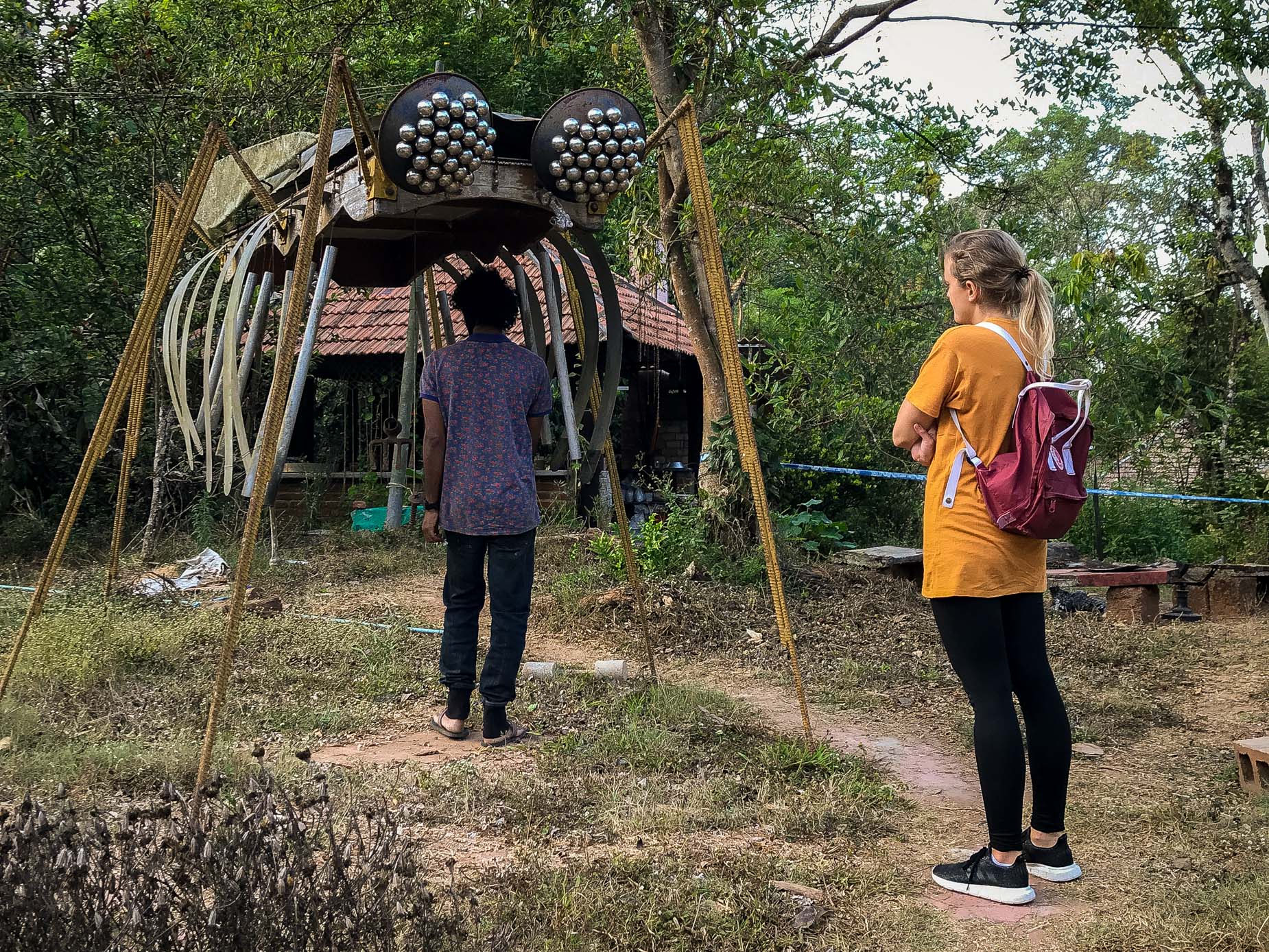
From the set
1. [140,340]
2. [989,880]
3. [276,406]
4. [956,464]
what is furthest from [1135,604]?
[140,340]

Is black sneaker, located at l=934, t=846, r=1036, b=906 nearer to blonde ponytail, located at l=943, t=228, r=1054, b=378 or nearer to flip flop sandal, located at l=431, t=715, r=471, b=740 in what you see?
blonde ponytail, located at l=943, t=228, r=1054, b=378

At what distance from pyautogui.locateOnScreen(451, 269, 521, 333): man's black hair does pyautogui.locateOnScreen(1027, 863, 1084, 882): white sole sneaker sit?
2.71m

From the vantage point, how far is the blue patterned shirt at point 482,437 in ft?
13.9

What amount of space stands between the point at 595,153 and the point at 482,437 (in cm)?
115

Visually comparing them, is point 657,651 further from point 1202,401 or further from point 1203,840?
point 1202,401

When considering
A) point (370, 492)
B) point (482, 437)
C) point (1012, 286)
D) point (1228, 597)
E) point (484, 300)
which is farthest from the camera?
point (370, 492)

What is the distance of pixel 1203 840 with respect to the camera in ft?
11.0

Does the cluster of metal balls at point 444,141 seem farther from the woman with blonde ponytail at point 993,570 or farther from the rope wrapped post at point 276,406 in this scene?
the woman with blonde ponytail at point 993,570

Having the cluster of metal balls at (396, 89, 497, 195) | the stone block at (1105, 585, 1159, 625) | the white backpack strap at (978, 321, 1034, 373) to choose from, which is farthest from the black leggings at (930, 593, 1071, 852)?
the stone block at (1105, 585, 1159, 625)

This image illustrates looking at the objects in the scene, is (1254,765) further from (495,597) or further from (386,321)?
(386,321)

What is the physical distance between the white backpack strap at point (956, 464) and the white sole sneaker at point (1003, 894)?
3.34ft

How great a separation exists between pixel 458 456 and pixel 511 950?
2.20 m

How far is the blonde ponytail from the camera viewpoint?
9.95 ft

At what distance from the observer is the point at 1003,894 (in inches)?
115
